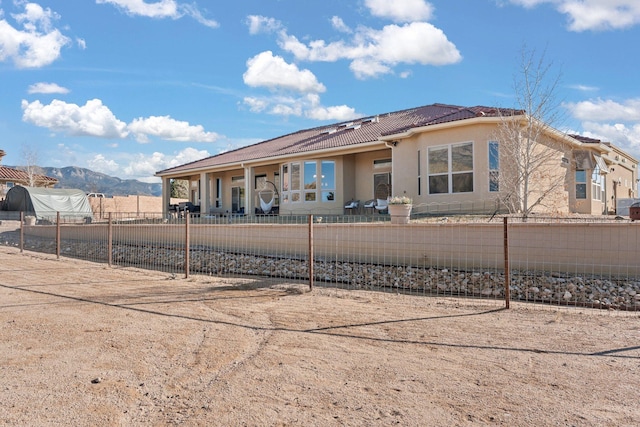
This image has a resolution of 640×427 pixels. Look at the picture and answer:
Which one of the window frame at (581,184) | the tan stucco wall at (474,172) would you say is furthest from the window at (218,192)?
the window frame at (581,184)

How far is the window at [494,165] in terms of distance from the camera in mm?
13984

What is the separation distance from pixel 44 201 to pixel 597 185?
3013 centimetres

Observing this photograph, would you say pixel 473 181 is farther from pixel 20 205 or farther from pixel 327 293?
pixel 20 205

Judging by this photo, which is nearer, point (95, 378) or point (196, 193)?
point (95, 378)

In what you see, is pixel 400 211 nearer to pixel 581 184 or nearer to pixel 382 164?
pixel 382 164

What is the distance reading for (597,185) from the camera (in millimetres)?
19203

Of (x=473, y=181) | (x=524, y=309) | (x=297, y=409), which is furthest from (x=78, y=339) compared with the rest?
(x=473, y=181)

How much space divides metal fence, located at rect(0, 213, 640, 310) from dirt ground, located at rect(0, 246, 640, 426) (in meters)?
1.60

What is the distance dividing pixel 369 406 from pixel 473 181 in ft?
39.9

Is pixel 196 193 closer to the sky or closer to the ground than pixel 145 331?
closer to the sky

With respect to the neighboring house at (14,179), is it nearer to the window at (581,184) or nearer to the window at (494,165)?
the window at (494,165)

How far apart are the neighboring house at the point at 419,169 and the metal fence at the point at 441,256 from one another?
2.51 meters

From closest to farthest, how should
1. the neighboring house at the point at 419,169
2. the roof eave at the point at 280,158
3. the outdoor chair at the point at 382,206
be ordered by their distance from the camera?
the neighboring house at the point at 419,169 → the outdoor chair at the point at 382,206 → the roof eave at the point at 280,158

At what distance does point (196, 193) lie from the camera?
101 feet
